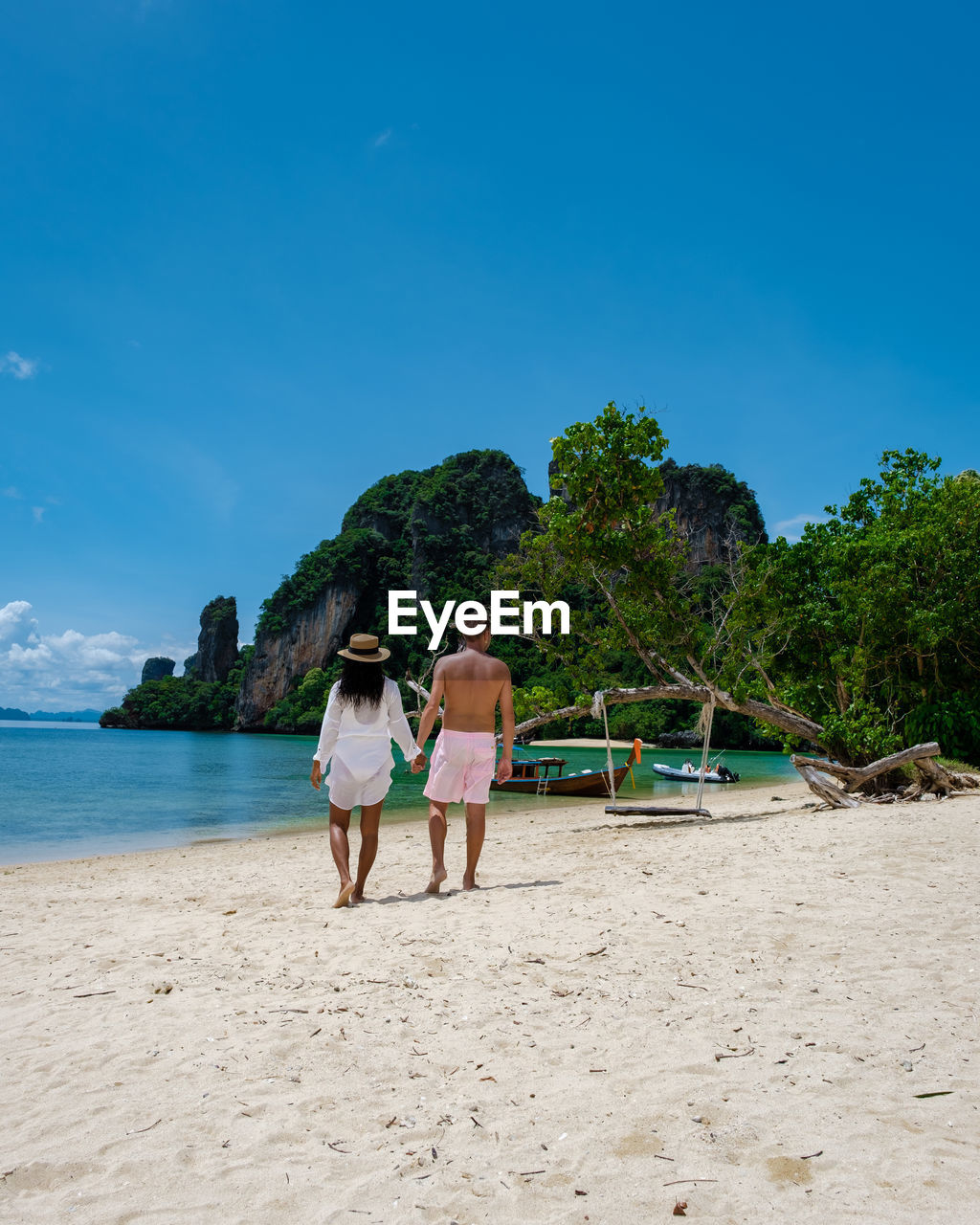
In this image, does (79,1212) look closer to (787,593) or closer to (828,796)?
(828,796)

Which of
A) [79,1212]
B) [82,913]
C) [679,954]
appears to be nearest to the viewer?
[79,1212]

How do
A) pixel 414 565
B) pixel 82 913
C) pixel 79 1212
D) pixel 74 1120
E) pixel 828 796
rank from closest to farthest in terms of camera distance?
pixel 79 1212 < pixel 74 1120 < pixel 82 913 < pixel 828 796 < pixel 414 565

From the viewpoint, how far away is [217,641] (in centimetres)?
11062

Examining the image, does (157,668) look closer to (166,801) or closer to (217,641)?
(217,641)

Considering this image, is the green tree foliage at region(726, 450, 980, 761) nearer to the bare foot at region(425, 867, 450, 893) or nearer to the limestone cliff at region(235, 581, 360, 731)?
the bare foot at region(425, 867, 450, 893)

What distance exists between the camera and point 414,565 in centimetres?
9106

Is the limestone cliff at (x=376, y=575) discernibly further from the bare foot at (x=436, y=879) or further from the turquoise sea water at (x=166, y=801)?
the bare foot at (x=436, y=879)

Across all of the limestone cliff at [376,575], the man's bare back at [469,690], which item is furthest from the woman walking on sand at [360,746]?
the limestone cliff at [376,575]

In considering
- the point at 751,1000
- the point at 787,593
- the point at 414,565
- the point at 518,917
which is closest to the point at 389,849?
the point at 518,917

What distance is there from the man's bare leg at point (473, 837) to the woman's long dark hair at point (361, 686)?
1096 mm

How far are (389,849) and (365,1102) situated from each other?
731 cm

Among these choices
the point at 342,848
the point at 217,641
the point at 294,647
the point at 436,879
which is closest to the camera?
the point at 342,848

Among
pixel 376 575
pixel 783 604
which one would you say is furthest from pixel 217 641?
pixel 783 604

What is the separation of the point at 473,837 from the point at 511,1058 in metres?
2.91
